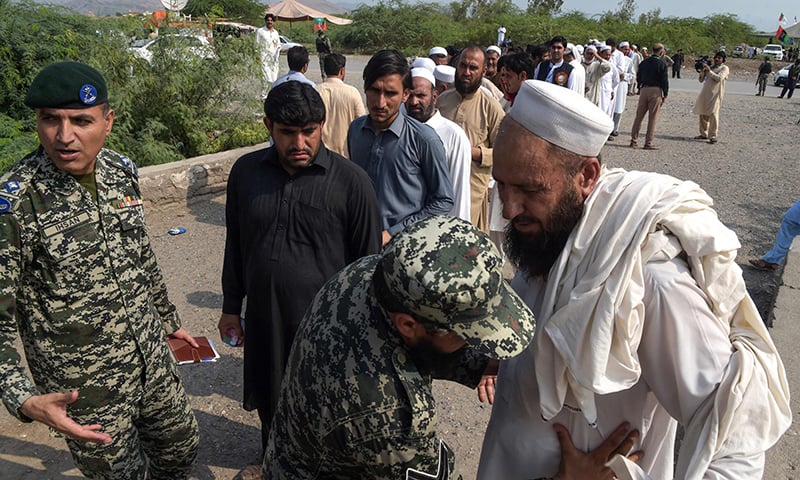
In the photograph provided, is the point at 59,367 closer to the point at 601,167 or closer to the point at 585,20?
the point at 601,167

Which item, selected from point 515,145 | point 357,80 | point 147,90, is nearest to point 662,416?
point 515,145

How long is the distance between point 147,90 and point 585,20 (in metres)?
39.4

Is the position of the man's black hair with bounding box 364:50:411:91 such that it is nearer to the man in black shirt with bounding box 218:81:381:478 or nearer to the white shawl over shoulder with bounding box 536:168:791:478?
the man in black shirt with bounding box 218:81:381:478

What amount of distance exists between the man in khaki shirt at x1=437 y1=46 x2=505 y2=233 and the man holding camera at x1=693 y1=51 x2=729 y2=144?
27.2 ft

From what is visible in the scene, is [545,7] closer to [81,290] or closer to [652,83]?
[652,83]

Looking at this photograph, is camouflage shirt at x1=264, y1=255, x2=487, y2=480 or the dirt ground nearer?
Result: camouflage shirt at x1=264, y1=255, x2=487, y2=480

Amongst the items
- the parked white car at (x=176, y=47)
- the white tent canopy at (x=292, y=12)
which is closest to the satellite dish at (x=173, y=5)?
the parked white car at (x=176, y=47)

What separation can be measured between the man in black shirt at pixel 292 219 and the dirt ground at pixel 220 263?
0.12 meters

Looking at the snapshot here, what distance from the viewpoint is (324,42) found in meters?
12.1

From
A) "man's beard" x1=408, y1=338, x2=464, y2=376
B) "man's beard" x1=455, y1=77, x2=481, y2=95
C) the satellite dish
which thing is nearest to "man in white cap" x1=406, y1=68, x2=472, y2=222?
"man's beard" x1=455, y1=77, x2=481, y2=95

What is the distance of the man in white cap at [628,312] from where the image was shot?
138cm

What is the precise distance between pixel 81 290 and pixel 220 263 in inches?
136

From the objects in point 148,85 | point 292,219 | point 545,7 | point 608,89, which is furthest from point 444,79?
point 545,7

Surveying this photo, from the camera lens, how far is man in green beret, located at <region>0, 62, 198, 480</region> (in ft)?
6.48
